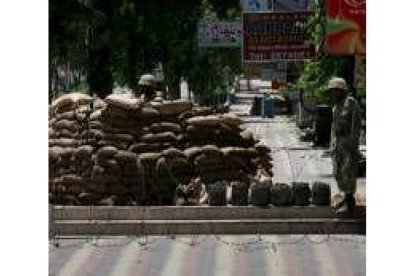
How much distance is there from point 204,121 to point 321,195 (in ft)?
4.27

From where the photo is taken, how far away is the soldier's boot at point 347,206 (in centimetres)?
802

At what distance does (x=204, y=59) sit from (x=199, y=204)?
12.7 meters

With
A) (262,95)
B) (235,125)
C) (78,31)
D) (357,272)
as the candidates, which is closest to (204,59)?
(262,95)

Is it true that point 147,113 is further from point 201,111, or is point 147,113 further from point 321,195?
point 321,195

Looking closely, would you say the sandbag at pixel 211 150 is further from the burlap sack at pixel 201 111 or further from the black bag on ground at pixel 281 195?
the black bag on ground at pixel 281 195

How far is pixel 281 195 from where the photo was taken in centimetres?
821

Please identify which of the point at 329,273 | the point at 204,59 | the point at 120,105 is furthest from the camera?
the point at 204,59

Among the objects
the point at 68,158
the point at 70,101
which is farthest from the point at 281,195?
the point at 70,101

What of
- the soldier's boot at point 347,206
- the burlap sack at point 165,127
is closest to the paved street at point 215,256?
the soldier's boot at point 347,206

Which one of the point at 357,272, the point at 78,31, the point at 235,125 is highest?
the point at 78,31

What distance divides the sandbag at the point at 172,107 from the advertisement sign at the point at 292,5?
1.18 m

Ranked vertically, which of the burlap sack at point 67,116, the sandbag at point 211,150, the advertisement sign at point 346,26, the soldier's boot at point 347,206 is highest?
the advertisement sign at point 346,26
